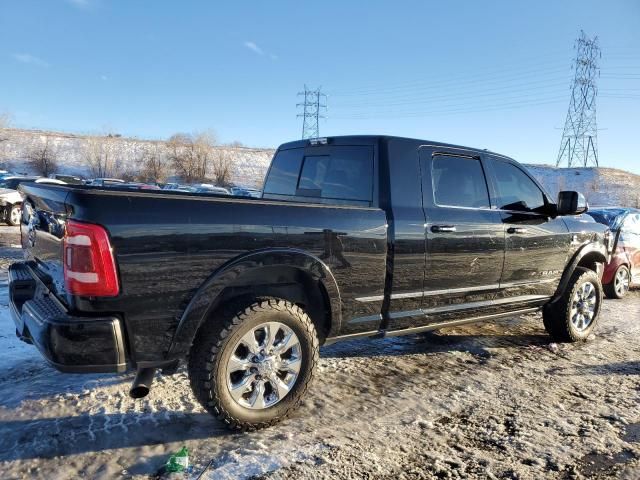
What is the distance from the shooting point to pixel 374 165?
375 centimetres

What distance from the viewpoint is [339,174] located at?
4000 millimetres

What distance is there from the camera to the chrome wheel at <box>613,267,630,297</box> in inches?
314

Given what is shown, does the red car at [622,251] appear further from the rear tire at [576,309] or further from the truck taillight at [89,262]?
the truck taillight at [89,262]

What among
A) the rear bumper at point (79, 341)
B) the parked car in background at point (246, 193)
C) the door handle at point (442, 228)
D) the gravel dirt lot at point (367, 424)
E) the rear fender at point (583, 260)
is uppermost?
the parked car in background at point (246, 193)

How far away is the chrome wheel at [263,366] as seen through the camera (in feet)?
9.92

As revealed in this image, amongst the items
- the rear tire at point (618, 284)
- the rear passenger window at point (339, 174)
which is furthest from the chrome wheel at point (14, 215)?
the rear tire at point (618, 284)

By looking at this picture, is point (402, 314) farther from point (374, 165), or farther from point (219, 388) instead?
point (219, 388)

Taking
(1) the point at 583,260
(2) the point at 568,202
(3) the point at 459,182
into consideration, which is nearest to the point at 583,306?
(1) the point at 583,260

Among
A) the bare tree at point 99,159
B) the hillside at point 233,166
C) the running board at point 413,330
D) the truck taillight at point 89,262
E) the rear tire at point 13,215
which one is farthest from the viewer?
the bare tree at point 99,159

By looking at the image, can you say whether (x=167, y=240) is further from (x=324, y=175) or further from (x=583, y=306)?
(x=583, y=306)

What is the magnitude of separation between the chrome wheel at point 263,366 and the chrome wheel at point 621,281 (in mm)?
6870

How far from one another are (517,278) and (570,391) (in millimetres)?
1065

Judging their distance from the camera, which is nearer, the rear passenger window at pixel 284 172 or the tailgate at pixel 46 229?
the tailgate at pixel 46 229

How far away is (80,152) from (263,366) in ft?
251
